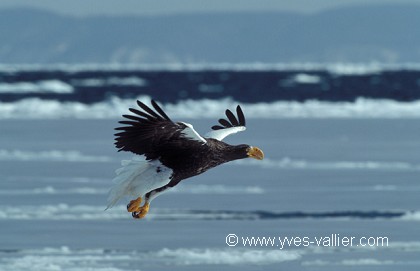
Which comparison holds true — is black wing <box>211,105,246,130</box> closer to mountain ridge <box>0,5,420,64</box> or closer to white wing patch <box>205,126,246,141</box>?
white wing patch <box>205,126,246,141</box>

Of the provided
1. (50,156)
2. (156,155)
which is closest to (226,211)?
(156,155)

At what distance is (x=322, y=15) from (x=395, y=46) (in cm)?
2284

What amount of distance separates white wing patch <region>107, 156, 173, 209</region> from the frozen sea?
42.3 inches

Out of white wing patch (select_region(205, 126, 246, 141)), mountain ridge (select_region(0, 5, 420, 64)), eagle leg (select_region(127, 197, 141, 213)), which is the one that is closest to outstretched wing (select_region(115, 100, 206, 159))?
eagle leg (select_region(127, 197, 141, 213))

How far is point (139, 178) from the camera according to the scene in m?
9.49

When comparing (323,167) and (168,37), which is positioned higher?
(168,37)

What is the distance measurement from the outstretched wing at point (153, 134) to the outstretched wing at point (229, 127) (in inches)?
32.4

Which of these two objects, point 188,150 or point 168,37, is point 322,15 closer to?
point 168,37

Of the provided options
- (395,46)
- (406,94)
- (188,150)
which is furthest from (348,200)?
(395,46)

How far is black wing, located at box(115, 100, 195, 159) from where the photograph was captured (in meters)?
9.43

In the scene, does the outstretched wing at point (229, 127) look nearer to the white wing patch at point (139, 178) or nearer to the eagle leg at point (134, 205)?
the white wing patch at point (139, 178)

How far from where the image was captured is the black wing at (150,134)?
943cm

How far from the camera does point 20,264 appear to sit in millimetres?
10492
